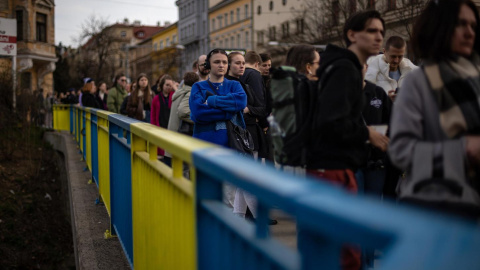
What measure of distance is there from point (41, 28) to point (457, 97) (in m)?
48.5

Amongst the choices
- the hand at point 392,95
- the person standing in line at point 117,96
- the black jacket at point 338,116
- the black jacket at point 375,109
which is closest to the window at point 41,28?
the person standing in line at point 117,96

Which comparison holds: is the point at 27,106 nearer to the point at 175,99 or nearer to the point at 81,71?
the point at 175,99

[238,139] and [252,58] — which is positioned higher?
[252,58]

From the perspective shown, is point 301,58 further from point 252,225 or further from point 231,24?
point 231,24

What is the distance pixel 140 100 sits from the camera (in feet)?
39.2

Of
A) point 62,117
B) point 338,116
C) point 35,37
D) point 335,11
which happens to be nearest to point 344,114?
point 338,116

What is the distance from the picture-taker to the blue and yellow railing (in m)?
1.10

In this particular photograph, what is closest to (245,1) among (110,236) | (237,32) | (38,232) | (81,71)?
(237,32)

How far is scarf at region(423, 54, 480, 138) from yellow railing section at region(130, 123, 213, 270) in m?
0.89

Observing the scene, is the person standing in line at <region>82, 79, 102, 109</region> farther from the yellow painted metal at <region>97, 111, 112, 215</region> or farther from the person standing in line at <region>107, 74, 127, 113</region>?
the yellow painted metal at <region>97, 111, 112, 215</region>

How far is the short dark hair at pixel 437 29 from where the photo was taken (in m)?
2.55

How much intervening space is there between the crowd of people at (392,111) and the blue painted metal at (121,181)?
3.09ft

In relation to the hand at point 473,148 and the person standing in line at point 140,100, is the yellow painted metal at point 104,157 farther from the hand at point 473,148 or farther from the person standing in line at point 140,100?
the hand at point 473,148

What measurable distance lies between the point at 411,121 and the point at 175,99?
6468 millimetres
